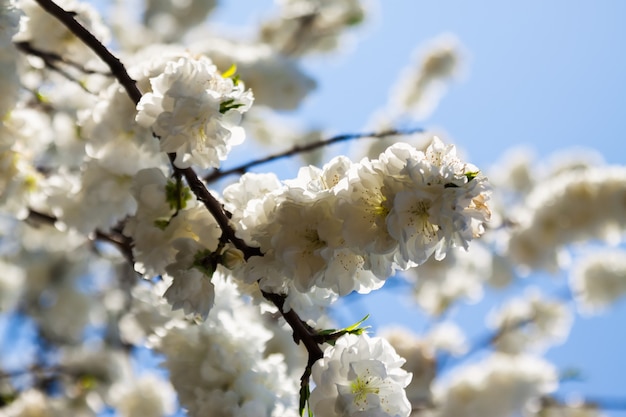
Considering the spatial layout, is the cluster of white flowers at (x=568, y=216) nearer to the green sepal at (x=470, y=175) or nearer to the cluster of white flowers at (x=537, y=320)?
the cluster of white flowers at (x=537, y=320)

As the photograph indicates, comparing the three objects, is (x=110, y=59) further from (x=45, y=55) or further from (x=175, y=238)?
(x=45, y=55)

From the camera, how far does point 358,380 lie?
70cm

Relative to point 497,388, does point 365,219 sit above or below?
below

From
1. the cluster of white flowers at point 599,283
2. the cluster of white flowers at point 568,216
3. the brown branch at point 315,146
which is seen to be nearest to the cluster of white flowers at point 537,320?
the cluster of white flowers at point 599,283

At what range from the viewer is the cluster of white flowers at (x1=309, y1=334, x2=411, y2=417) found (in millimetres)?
684

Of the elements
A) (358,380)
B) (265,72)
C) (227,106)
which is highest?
(265,72)

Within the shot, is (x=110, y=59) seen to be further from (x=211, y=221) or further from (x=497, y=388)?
(x=497, y=388)

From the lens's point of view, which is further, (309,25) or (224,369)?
(309,25)

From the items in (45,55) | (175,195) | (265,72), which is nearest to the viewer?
(175,195)

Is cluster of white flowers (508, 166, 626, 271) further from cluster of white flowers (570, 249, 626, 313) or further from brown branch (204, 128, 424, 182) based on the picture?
brown branch (204, 128, 424, 182)

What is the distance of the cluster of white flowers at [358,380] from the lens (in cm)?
68

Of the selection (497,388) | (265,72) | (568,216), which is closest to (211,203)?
(265,72)

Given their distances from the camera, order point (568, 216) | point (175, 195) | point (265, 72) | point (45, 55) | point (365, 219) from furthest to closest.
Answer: point (568, 216), point (265, 72), point (45, 55), point (175, 195), point (365, 219)

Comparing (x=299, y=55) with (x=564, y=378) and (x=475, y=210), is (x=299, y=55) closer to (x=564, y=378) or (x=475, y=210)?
(x=564, y=378)
